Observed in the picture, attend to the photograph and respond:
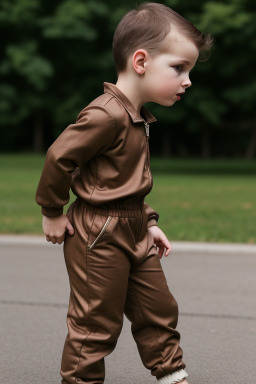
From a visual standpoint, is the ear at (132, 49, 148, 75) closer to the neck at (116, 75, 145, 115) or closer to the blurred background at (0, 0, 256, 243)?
the neck at (116, 75, 145, 115)

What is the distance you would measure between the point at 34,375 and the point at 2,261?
2.81 m

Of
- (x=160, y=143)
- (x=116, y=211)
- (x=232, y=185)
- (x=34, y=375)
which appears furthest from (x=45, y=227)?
(x=160, y=143)

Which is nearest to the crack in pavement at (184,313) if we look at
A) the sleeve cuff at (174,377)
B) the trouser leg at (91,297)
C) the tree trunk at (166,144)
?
the sleeve cuff at (174,377)

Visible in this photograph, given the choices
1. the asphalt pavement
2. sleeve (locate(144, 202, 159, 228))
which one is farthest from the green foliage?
sleeve (locate(144, 202, 159, 228))

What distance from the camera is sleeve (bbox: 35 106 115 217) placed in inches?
104

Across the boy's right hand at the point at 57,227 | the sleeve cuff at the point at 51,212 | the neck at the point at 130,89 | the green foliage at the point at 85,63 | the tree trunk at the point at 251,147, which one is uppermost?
the neck at the point at 130,89

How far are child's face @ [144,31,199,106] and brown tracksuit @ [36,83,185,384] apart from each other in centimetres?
12

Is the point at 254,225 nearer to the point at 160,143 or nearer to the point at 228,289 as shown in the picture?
the point at 228,289

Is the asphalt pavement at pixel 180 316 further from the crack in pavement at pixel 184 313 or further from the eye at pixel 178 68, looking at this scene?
the eye at pixel 178 68

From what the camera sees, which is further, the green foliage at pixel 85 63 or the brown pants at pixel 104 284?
the green foliage at pixel 85 63

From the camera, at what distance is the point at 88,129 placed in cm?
265

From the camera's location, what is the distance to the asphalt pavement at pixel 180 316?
11.9 feet

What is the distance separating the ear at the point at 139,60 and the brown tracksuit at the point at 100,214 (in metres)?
0.12

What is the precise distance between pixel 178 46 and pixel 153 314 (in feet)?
3.46
